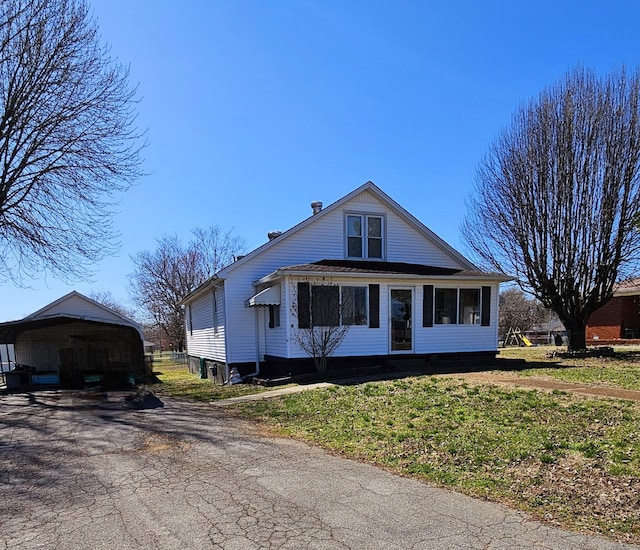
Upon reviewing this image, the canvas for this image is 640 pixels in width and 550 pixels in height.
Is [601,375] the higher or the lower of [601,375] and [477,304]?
the lower

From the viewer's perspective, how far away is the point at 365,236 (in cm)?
1617

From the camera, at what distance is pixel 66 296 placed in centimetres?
2152

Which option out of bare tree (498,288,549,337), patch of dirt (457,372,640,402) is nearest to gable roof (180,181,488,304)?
patch of dirt (457,372,640,402)

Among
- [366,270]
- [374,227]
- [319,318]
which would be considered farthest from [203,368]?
[374,227]

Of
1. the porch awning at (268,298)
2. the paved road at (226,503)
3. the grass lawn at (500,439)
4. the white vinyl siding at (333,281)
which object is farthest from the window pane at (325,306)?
the paved road at (226,503)

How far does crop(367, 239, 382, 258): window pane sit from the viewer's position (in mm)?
16250

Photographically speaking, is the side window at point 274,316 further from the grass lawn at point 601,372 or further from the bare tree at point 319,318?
the grass lawn at point 601,372

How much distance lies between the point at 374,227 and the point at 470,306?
4.58 metres

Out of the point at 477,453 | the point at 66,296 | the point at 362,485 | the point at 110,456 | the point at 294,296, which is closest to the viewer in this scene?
the point at 362,485

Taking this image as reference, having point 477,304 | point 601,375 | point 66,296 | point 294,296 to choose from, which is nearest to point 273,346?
point 294,296

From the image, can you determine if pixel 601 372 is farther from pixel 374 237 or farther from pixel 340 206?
pixel 340 206

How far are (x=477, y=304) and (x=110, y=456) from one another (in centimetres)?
1279

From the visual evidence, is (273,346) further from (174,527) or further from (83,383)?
(174,527)

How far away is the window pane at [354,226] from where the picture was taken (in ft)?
52.5
